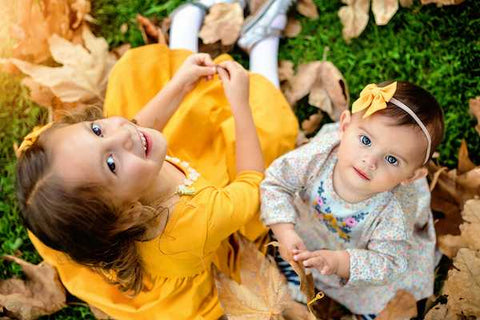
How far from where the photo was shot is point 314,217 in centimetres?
183

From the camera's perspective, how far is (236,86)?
5.98 feet

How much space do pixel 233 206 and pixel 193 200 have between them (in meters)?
0.13

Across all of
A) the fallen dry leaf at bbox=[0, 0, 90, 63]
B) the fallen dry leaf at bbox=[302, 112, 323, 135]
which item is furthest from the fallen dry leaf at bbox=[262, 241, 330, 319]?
the fallen dry leaf at bbox=[0, 0, 90, 63]

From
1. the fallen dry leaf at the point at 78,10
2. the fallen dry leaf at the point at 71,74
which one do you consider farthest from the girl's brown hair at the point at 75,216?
the fallen dry leaf at the point at 78,10

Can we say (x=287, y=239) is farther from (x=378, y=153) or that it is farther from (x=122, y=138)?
(x=122, y=138)

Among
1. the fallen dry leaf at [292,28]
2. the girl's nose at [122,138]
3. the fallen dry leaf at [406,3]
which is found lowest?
the girl's nose at [122,138]

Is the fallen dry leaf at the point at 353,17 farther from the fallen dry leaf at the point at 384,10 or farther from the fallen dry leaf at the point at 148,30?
the fallen dry leaf at the point at 148,30

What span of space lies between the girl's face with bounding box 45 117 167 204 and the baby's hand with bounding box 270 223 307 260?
1.50 feet

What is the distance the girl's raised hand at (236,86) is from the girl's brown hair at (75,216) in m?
0.49

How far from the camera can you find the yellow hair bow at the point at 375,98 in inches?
54.5

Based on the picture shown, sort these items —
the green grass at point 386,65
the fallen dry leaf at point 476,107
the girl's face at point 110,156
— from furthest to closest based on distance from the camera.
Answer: the green grass at point 386,65, the fallen dry leaf at point 476,107, the girl's face at point 110,156

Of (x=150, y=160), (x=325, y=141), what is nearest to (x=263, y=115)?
(x=325, y=141)

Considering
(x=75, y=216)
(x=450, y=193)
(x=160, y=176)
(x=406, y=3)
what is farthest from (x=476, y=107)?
(x=75, y=216)

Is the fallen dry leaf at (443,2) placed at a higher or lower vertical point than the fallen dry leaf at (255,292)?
higher
